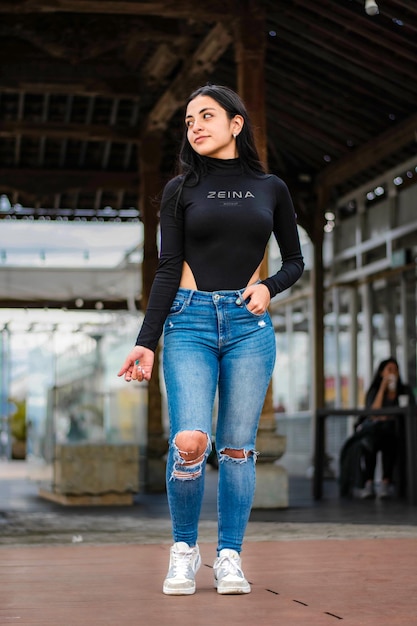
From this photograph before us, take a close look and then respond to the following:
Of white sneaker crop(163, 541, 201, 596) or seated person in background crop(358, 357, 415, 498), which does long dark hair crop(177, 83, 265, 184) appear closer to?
white sneaker crop(163, 541, 201, 596)

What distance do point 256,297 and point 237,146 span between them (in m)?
0.48

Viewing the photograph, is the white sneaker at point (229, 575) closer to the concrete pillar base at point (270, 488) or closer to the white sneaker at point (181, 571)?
the white sneaker at point (181, 571)

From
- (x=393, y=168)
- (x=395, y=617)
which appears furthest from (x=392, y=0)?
(x=395, y=617)

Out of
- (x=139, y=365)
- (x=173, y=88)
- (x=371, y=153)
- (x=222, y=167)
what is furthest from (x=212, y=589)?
(x=371, y=153)

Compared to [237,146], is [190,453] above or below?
below

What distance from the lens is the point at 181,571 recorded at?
331 cm

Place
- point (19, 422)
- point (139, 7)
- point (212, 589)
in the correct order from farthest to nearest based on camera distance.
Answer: point (19, 422) < point (139, 7) < point (212, 589)

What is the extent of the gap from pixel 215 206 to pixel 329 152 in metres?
10.5

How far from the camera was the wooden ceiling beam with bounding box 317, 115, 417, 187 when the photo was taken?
1152 cm

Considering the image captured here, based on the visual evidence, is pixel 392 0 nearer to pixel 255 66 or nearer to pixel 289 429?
pixel 255 66

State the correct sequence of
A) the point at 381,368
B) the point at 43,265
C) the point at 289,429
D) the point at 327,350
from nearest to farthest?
the point at 381,368 < the point at 327,350 < the point at 289,429 < the point at 43,265

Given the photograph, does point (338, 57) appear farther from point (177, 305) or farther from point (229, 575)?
point (229, 575)

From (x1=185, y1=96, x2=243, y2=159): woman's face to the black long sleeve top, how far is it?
0.08 metres

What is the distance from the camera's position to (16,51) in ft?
35.4
